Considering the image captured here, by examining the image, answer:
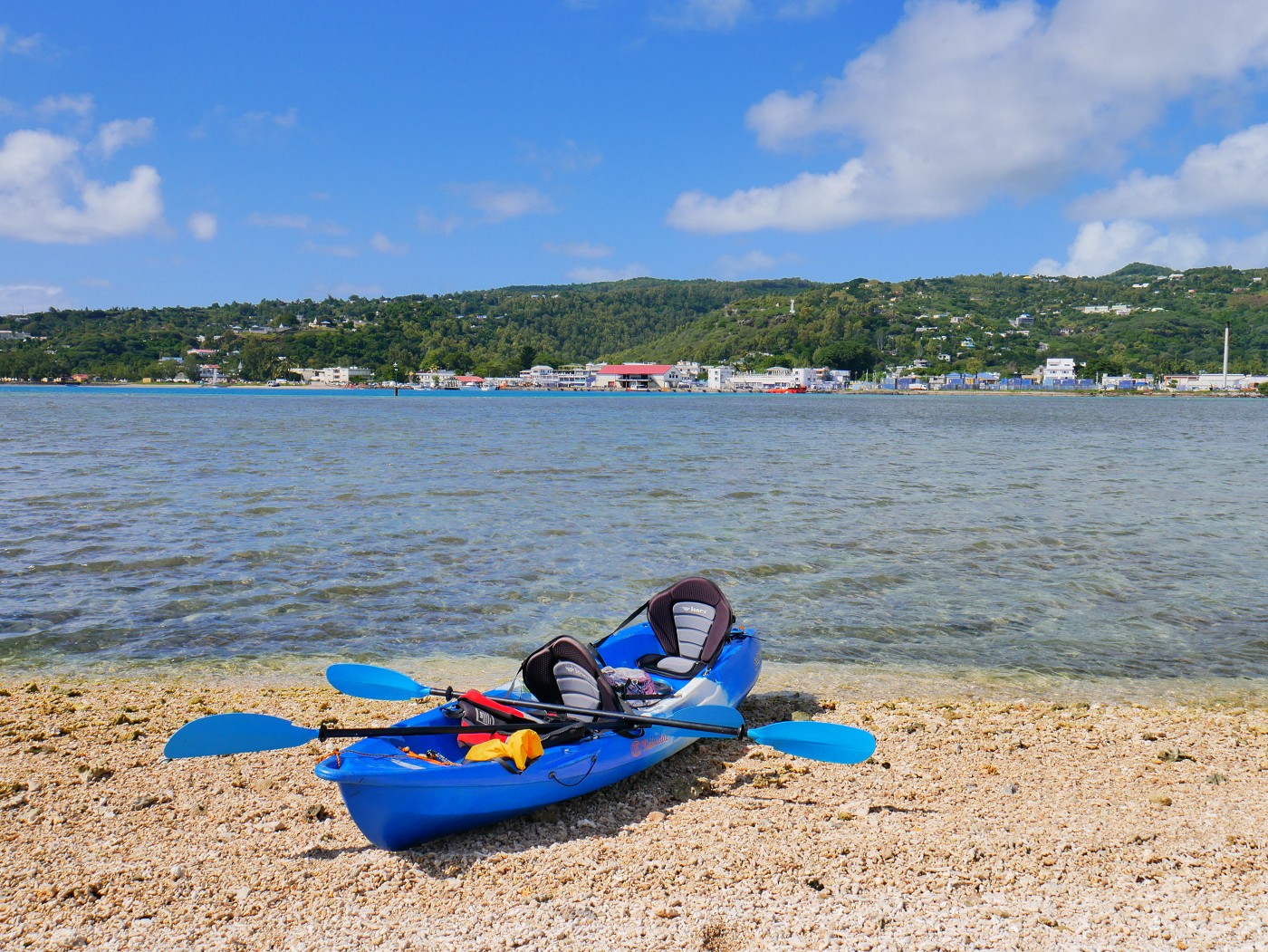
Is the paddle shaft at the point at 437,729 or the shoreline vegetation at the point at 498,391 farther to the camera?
the shoreline vegetation at the point at 498,391

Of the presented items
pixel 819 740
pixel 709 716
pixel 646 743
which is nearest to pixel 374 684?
pixel 646 743

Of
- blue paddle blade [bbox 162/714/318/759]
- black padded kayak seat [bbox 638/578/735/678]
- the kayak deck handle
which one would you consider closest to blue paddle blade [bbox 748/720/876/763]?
the kayak deck handle

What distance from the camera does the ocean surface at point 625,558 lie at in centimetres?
1155

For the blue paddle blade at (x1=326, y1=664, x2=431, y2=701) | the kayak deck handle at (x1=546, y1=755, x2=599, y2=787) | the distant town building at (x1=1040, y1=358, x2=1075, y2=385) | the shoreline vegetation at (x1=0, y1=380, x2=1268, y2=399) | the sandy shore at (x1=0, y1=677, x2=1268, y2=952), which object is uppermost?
the distant town building at (x1=1040, y1=358, x2=1075, y2=385)

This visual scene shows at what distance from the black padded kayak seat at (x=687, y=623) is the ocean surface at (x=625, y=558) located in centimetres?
264

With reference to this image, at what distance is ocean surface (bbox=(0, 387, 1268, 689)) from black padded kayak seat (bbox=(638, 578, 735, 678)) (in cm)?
264

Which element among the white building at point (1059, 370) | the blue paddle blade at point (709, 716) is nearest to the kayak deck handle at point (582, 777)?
the blue paddle blade at point (709, 716)

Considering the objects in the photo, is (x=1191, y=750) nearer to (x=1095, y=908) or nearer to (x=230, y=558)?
(x=1095, y=908)

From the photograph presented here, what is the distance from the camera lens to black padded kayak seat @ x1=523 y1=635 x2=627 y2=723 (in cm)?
699

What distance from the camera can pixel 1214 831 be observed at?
241 inches

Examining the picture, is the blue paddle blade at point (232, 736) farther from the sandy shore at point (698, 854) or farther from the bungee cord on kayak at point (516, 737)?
the sandy shore at point (698, 854)

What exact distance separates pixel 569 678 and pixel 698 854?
181 cm

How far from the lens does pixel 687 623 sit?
29.3 feet

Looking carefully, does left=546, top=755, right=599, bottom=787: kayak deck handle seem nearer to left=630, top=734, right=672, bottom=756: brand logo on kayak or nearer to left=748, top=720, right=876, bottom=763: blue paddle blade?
left=630, top=734, right=672, bottom=756: brand logo on kayak
